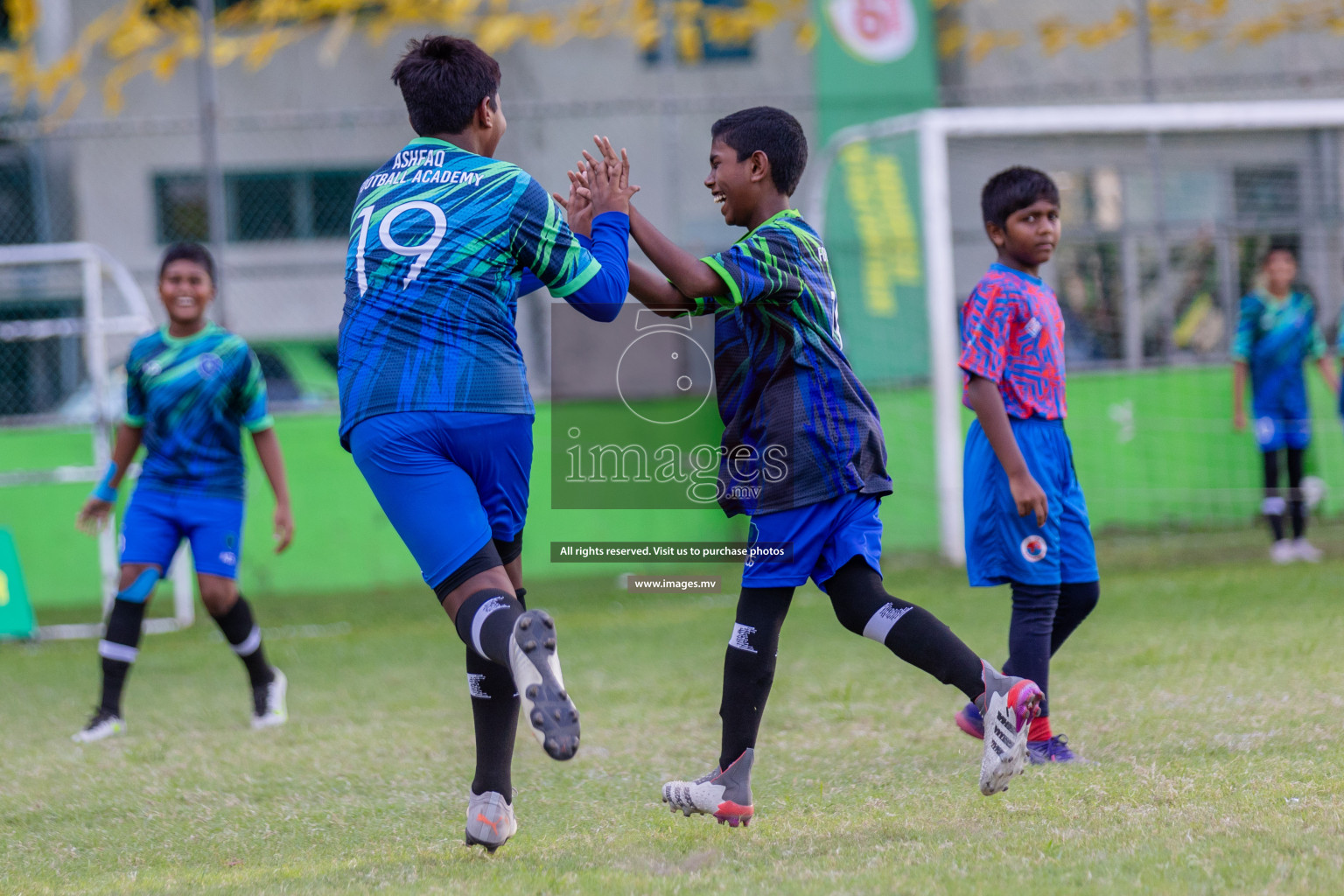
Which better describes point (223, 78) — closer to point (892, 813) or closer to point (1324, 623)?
point (1324, 623)

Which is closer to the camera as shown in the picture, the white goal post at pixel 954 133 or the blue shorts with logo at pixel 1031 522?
the blue shorts with logo at pixel 1031 522

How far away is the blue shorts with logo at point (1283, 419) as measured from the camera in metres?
9.41

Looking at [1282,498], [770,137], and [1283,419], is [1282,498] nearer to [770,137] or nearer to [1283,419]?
[1283,419]

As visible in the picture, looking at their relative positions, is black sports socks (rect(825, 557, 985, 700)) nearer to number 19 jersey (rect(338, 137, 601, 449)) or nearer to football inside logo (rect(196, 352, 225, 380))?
number 19 jersey (rect(338, 137, 601, 449))

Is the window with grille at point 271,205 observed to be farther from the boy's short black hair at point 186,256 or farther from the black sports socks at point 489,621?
the black sports socks at point 489,621

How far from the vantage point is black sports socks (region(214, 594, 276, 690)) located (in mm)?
5852

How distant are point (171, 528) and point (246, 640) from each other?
0.55 meters

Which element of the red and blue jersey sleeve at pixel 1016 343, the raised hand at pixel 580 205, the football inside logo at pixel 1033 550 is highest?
the raised hand at pixel 580 205

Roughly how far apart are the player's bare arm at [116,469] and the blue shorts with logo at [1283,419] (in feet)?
23.2

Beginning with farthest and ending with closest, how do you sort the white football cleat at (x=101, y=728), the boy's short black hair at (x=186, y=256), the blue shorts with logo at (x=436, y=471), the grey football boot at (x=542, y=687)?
the boy's short black hair at (x=186, y=256) → the white football cleat at (x=101, y=728) → the blue shorts with logo at (x=436, y=471) → the grey football boot at (x=542, y=687)

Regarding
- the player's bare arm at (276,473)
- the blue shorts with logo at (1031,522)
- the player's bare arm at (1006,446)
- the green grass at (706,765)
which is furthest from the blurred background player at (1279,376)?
the player's bare arm at (276,473)

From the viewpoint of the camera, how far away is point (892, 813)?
3.59m

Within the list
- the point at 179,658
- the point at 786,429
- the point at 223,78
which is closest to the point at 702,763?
the point at 786,429

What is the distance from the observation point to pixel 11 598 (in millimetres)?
8781
